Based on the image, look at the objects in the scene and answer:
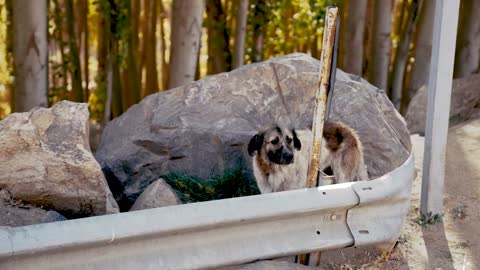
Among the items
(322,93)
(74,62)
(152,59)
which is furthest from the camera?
(152,59)

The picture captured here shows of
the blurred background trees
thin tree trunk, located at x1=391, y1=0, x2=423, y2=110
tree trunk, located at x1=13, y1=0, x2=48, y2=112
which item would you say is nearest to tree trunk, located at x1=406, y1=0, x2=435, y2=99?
the blurred background trees

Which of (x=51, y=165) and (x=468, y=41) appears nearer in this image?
(x=51, y=165)

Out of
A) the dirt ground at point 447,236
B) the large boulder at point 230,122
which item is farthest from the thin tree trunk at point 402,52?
the large boulder at point 230,122

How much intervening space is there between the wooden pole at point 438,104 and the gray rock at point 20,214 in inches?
107

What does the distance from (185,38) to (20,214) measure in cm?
364

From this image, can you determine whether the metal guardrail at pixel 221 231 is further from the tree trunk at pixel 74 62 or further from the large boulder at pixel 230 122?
the tree trunk at pixel 74 62

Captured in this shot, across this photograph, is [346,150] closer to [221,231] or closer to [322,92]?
[322,92]

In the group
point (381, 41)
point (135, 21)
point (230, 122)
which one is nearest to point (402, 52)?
point (381, 41)

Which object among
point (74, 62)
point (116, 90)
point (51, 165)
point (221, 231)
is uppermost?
point (51, 165)

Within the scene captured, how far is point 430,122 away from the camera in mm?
5984

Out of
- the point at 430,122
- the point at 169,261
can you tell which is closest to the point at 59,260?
the point at 169,261

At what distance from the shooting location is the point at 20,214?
200 inches

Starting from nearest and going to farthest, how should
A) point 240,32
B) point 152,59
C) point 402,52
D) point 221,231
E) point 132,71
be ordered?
→ 1. point 221,231
2. point 240,32
3. point 402,52
4. point 132,71
5. point 152,59

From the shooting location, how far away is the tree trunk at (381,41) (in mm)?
11594
